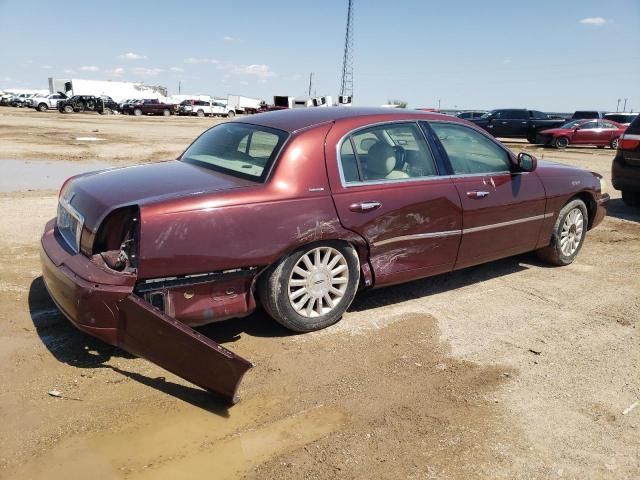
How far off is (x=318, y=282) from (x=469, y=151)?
193 cm

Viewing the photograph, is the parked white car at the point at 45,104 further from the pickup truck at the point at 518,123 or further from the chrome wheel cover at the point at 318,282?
the chrome wheel cover at the point at 318,282

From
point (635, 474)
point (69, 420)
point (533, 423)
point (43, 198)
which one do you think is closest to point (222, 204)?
point (69, 420)

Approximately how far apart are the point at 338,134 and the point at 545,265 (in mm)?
3064

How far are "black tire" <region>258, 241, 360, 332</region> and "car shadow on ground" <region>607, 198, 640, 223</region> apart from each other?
6.26m

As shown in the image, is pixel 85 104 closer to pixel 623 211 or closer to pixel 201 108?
pixel 201 108

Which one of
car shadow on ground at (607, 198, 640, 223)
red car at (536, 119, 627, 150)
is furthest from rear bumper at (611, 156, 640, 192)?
red car at (536, 119, 627, 150)

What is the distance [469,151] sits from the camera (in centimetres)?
482

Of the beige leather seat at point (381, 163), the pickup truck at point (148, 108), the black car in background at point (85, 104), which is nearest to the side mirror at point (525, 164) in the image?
the beige leather seat at point (381, 163)

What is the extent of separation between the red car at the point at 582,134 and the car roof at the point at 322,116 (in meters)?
20.3

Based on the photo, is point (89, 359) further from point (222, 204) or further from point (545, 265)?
point (545, 265)

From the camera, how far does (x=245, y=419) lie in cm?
295

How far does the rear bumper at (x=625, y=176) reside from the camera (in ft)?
27.5

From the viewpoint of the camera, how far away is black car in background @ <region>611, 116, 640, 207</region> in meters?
8.34

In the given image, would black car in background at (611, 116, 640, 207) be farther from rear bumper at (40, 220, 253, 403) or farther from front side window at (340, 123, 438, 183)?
rear bumper at (40, 220, 253, 403)
